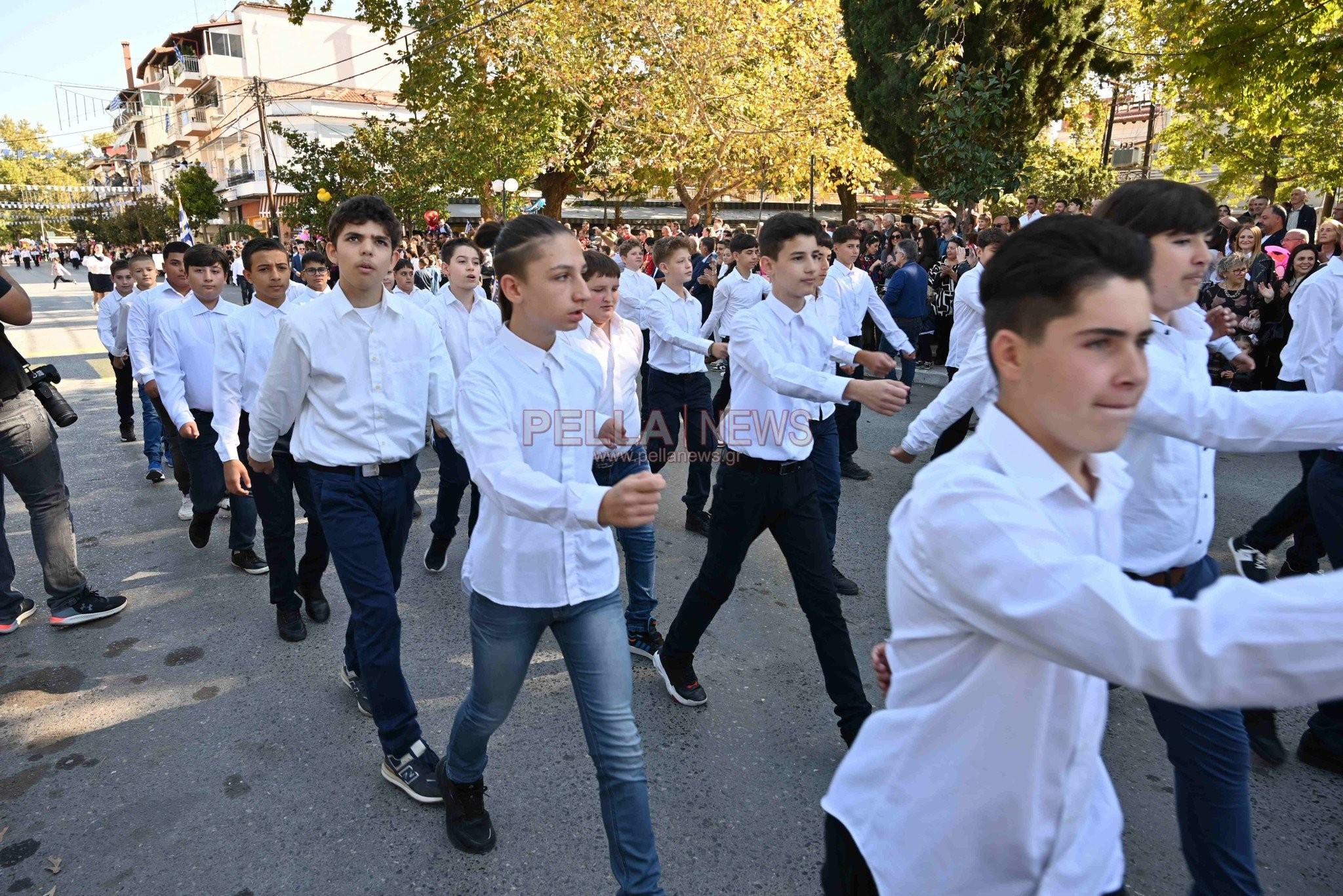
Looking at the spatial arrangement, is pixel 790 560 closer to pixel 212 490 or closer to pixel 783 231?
pixel 783 231

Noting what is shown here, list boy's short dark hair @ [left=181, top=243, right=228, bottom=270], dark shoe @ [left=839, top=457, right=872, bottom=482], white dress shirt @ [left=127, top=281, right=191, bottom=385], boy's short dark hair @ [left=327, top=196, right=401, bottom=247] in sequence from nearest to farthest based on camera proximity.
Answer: boy's short dark hair @ [left=327, top=196, right=401, bottom=247] < boy's short dark hair @ [left=181, top=243, right=228, bottom=270] < white dress shirt @ [left=127, top=281, right=191, bottom=385] < dark shoe @ [left=839, top=457, right=872, bottom=482]

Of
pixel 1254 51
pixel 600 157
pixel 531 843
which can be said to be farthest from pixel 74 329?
pixel 1254 51

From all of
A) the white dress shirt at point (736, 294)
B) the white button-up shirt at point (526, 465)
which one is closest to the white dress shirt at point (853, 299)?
the white dress shirt at point (736, 294)

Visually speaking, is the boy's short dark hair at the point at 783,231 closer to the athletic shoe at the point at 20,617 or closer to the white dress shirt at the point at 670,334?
the white dress shirt at the point at 670,334

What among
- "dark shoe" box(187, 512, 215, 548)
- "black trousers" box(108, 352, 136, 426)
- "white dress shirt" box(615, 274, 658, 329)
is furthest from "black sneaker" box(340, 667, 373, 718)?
"black trousers" box(108, 352, 136, 426)

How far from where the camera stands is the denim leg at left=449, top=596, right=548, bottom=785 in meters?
2.46

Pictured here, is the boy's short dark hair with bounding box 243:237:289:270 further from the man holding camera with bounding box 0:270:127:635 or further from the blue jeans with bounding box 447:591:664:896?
the blue jeans with bounding box 447:591:664:896

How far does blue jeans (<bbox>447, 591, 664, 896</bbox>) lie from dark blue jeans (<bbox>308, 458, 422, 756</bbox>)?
575 mm

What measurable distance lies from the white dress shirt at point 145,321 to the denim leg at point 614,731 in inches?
212

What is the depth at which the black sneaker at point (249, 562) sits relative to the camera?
5.43 metres

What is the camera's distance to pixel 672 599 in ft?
16.4

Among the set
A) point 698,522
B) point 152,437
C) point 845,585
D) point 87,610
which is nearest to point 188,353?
point 87,610

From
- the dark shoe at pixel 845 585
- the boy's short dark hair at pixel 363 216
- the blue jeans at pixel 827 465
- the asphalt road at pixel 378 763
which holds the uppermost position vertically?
the boy's short dark hair at pixel 363 216

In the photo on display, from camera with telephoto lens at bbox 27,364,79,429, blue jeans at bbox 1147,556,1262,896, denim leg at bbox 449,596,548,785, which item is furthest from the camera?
camera with telephoto lens at bbox 27,364,79,429
